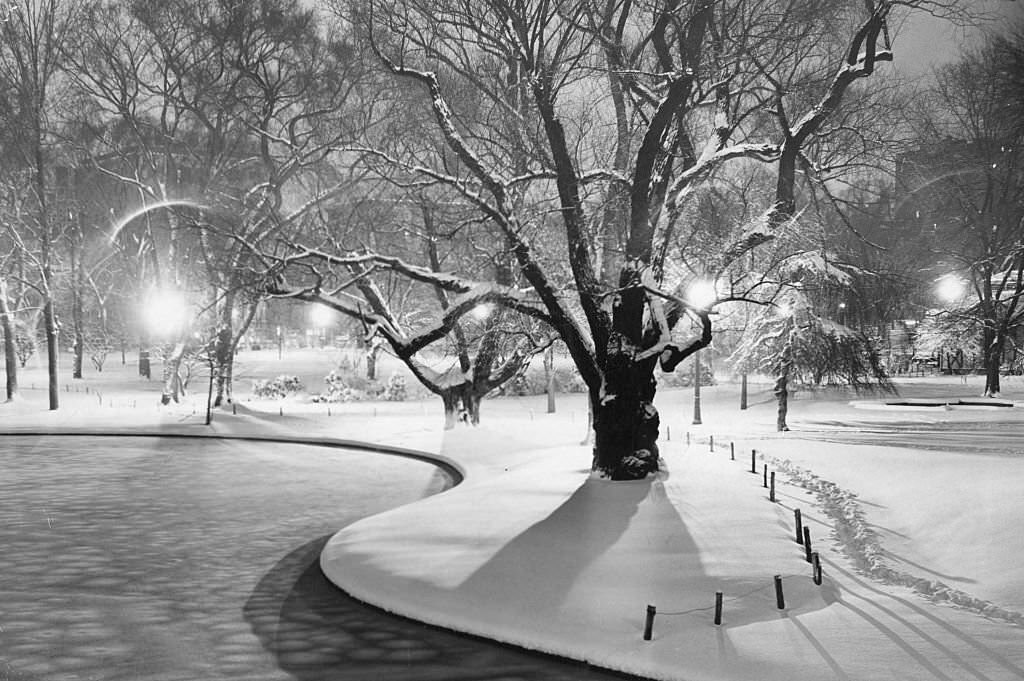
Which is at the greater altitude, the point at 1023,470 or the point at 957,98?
the point at 957,98

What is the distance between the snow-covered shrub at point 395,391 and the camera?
42.6 meters

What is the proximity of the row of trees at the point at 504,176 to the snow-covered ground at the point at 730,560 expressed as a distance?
9.04 ft

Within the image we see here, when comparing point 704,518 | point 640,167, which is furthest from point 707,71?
point 704,518

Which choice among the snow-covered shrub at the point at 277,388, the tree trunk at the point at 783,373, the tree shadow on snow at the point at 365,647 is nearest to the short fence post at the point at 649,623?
the tree shadow on snow at the point at 365,647

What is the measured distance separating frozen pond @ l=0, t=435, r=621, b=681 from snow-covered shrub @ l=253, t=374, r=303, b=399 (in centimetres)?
2016

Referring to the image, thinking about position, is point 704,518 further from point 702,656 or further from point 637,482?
point 702,656

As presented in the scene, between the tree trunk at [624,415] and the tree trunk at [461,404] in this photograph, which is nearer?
the tree trunk at [624,415]

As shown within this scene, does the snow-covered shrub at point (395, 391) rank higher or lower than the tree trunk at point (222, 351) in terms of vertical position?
lower

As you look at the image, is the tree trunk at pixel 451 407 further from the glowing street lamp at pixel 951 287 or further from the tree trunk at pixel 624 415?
the glowing street lamp at pixel 951 287

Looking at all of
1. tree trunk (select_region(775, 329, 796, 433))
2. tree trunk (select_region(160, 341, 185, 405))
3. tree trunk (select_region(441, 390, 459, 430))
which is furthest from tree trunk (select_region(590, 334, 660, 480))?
tree trunk (select_region(160, 341, 185, 405))

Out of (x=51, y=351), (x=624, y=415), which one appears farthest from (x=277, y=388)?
(x=624, y=415)

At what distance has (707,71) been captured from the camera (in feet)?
50.7

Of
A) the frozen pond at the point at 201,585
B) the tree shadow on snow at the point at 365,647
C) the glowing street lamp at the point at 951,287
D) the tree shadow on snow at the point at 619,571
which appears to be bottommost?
the tree shadow on snow at the point at 365,647

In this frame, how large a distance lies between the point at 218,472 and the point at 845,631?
55.3 feet
